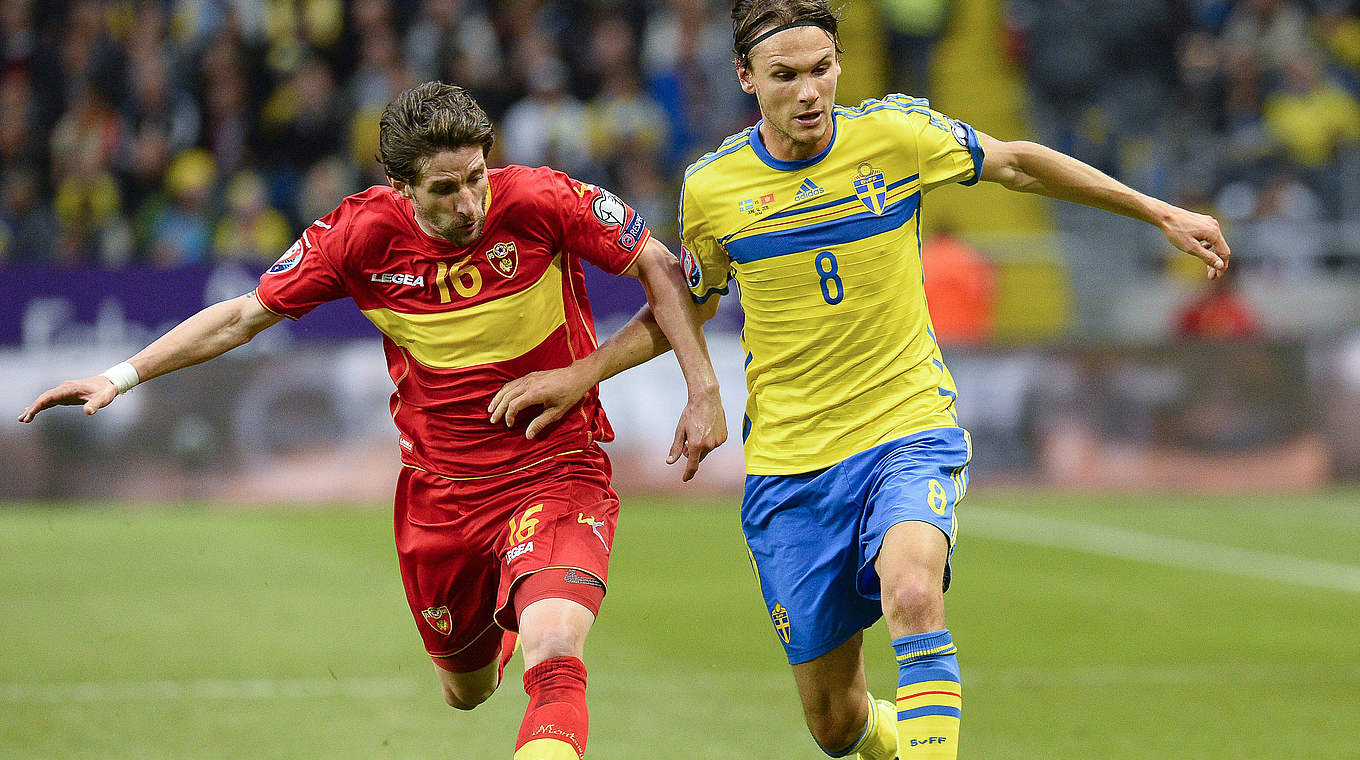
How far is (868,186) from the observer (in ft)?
17.2

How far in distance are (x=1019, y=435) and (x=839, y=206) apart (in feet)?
31.2

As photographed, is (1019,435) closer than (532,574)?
No

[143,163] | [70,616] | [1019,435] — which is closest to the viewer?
A: [70,616]

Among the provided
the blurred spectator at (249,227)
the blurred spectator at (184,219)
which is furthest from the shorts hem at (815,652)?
the blurred spectator at (184,219)

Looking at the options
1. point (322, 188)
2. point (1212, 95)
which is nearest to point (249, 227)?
point (322, 188)

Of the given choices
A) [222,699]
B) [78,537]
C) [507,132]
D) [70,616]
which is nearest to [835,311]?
[222,699]

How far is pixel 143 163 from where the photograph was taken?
1655 cm

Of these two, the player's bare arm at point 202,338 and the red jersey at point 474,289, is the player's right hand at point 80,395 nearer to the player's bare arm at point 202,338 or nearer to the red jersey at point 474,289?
the player's bare arm at point 202,338

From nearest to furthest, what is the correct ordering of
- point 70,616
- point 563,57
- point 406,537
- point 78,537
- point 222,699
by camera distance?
1. point 406,537
2. point 222,699
3. point 70,616
4. point 78,537
5. point 563,57

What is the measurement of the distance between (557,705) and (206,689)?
11.4ft

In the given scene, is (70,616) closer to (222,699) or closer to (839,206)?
(222,699)

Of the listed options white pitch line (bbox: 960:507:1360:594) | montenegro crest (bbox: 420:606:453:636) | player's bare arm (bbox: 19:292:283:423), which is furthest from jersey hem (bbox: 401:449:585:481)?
white pitch line (bbox: 960:507:1360:594)

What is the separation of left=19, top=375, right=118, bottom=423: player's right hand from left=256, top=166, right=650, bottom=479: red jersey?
556mm

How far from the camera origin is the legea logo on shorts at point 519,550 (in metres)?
5.13
